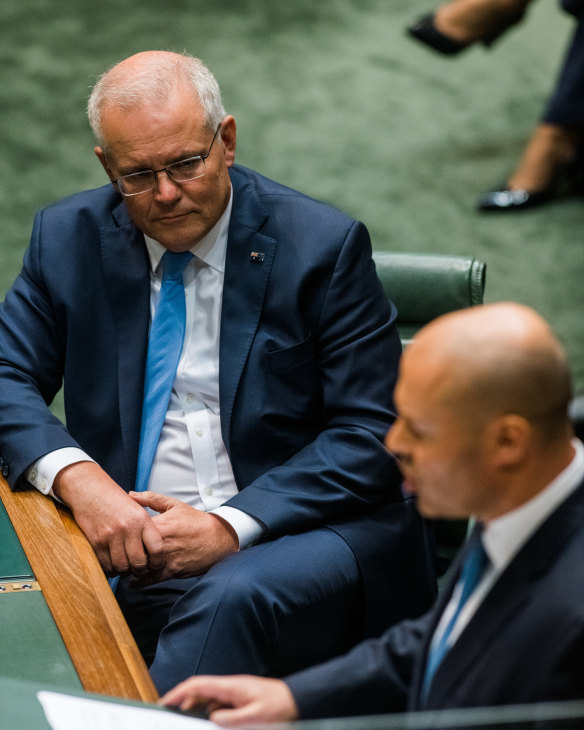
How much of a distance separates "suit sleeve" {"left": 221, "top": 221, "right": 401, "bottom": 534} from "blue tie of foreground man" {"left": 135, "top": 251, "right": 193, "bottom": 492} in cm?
20

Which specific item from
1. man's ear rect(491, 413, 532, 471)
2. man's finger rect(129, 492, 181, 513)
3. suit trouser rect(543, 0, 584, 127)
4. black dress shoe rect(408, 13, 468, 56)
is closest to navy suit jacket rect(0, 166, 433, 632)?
man's finger rect(129, 492, 181, 513)

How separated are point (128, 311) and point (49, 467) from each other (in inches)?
15.2

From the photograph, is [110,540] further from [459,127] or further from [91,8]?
[91,8]

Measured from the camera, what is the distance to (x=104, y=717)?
1435 mm

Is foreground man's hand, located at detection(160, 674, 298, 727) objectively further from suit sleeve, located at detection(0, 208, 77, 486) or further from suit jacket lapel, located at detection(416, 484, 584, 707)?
suit sleeve, located at detection(0, 208, 77, 486)

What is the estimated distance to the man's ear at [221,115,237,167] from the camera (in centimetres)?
230

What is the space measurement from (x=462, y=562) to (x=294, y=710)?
0.90ft

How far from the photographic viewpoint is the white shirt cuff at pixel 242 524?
84.8 inches

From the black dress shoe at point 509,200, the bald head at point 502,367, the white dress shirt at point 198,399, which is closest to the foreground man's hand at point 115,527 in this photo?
the white dress shirt at point 198,399

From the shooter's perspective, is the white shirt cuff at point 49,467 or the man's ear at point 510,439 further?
the white shirt cuff at point 49,467

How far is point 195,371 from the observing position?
236 centimetres

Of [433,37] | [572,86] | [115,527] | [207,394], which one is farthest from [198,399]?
[433,37]

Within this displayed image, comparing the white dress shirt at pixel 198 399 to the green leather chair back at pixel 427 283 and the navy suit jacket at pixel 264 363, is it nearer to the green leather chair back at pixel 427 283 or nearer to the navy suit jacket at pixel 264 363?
the navy suit jacket at pixel 264 363

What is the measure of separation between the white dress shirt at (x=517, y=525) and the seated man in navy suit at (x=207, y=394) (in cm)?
73
